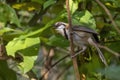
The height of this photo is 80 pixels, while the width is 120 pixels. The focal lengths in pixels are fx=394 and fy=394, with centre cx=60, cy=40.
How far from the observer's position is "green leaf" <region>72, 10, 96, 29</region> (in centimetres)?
143

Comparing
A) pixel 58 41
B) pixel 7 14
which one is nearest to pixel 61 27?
pixel 58 41

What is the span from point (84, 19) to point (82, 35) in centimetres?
10

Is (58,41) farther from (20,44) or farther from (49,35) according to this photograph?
(20,44)

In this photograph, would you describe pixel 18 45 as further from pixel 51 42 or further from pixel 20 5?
pixel 20 5

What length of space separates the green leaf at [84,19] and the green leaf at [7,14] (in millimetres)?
218

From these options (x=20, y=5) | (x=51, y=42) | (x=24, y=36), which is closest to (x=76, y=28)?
(x=51, y=42)

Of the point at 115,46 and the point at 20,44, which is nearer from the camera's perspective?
the point at 20,44

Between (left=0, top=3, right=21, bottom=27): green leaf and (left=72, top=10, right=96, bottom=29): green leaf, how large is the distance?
218 millimetres

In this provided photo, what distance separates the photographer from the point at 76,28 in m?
1.42

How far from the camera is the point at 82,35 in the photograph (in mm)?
1519

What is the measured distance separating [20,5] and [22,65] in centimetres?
53

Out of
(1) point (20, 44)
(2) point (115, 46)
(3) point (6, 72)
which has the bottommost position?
(3) point (6, 72)

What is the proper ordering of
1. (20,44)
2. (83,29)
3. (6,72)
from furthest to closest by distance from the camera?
(6,72) → (83,29) → (20,44)

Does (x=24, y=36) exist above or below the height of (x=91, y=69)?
above
